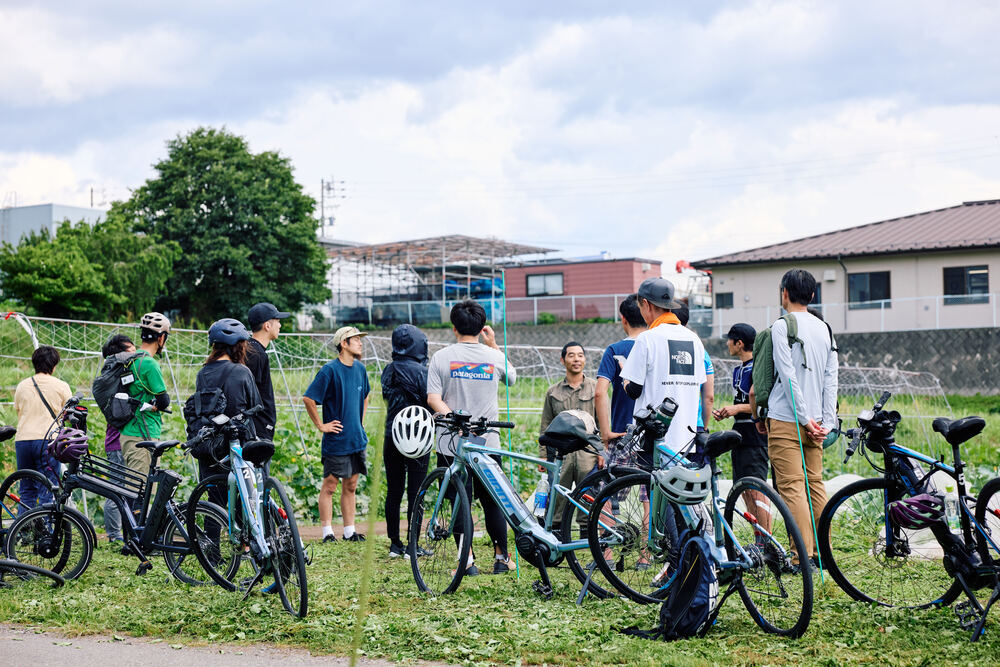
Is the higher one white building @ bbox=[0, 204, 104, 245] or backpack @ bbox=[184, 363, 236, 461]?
white building @ bbox=[0, 204, 104, 245]

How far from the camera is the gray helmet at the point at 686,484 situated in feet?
14.4

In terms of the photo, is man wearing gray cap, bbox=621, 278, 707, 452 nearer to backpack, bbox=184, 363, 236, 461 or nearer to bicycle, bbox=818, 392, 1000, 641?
bicycle, bbox=818, 392, 1000, 641

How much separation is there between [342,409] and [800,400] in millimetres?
3539

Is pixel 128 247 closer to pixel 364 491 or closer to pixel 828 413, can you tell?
pixel 364 491

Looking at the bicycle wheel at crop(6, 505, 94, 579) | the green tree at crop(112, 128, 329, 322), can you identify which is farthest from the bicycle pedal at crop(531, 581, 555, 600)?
the green tree at crop(112, 128, 329, 322)

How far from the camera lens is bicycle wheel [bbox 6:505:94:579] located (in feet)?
19.0

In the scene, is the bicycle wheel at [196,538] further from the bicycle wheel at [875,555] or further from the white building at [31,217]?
the white building at [31,217]

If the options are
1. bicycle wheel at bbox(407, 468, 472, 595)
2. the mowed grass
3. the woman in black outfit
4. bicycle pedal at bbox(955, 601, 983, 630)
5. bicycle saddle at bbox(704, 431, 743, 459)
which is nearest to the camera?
the mowed grass

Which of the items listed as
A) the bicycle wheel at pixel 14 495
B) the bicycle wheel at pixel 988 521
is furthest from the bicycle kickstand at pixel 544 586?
the bicycle wheel at pixel 14 495

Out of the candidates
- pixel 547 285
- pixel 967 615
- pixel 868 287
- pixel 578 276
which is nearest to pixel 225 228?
pixel 547 285

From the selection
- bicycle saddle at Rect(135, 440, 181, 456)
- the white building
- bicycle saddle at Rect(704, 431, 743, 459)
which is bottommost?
bicycle saddle at Rect(135, 440, 181, 456)

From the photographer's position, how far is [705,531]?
4.36m

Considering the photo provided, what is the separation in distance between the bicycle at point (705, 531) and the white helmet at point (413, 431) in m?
1.16

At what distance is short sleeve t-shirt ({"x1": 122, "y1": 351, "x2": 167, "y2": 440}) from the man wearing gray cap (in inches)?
135
